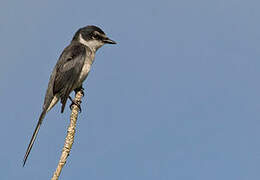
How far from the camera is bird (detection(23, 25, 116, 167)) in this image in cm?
960

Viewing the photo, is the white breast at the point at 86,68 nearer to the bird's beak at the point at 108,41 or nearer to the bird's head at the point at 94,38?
the bird's head at the point at 94,38

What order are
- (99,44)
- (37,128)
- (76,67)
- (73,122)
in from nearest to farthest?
1. (73,122)
2. (37,128)
3. (76,67)
4. (99,44)

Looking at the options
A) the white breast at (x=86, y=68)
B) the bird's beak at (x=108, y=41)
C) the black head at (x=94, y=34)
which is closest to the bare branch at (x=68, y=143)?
the white breast at (x=86, y=68)

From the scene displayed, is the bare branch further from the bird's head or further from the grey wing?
the bird's head

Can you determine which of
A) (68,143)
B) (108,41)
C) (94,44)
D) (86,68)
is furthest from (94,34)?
(68,143)

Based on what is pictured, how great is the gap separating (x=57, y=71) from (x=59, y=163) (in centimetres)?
616

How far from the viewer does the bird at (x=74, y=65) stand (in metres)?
9.60

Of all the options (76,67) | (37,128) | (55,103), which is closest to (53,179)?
(37,128)

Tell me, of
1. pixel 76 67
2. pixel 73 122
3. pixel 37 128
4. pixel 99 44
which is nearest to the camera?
pixel 73 122

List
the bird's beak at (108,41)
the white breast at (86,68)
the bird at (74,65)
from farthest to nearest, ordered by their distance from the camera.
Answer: the bird's beak at (108,41), the white breast at (86,68), the bird at (74,65)

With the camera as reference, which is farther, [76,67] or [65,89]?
[76,67]

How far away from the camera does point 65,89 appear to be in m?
9.62

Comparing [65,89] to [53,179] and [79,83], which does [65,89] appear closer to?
[79,83]

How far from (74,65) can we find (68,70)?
22 centimetres
